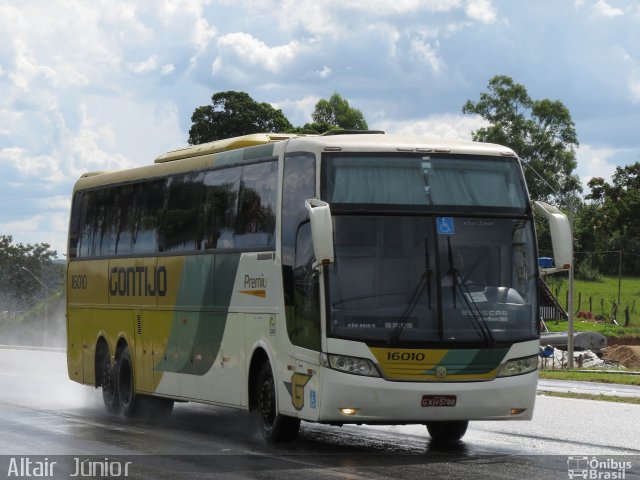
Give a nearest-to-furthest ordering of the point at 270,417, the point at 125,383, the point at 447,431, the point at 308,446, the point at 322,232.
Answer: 1. the point at 322,232
2. the point at 308,446
3. the point at 270,417
4. the point at 447,431
5. the point at 125,383

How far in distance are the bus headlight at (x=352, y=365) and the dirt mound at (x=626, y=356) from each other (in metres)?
52.1

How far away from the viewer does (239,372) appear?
17250mm

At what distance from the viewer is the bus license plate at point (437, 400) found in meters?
14.5

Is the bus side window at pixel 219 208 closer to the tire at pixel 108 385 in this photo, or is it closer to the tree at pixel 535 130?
the tire at pixel 108 385

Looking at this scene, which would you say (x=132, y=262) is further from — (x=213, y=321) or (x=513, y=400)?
(x=513, y=400)

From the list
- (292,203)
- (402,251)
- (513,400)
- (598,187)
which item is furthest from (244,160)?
(598,187)

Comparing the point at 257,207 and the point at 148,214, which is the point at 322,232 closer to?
the point at 257,207

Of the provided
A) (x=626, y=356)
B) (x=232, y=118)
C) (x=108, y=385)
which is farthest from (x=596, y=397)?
(x=232, y=118)

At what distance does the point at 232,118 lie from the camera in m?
91.1

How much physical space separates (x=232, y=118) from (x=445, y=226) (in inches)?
3020

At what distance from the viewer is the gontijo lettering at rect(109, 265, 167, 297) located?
20.1 meters

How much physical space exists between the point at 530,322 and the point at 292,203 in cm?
298

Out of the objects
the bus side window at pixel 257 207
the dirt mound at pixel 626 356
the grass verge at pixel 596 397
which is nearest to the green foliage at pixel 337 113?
the dirt mound at pixel 626 356

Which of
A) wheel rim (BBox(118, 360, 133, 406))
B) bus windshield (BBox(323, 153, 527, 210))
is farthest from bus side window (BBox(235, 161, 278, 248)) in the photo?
wheel rim (BBox(118, 360, 133, 406))
